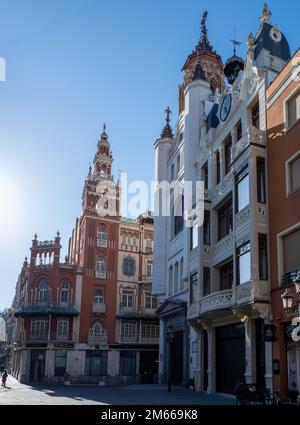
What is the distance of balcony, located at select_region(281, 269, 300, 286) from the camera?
59.2 ft

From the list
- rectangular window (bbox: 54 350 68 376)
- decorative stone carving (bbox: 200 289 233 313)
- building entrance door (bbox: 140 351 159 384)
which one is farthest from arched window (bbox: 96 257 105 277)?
decorative stone carving (bbox: 200 289 233 313)

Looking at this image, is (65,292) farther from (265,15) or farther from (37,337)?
(265,15)

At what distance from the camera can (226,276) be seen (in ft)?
84.7

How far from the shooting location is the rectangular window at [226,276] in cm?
2500

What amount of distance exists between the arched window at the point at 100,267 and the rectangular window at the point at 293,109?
38916mm

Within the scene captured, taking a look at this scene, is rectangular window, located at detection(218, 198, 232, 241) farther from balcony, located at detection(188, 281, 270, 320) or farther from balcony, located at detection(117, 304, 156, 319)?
balcony, located at detection(117, 304, 156, 319)

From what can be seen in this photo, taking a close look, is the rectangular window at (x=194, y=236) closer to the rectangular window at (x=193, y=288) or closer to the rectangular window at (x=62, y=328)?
the rectangular window at (x=193, y=288)

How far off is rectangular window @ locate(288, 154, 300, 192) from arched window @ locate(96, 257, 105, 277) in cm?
3875

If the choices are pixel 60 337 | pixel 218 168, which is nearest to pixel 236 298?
pixel 218 168

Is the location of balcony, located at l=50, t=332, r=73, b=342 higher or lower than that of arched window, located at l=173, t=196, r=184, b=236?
lower

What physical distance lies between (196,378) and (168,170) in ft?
62.5

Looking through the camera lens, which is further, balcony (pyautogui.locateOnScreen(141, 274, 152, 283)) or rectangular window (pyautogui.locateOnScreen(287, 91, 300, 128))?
balcony (pyautogui.locateOnScreen(141, 274, 152, 283))

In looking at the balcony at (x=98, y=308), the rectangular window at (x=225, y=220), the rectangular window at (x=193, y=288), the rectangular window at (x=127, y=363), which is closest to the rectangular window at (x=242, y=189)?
the rectangular window at (x=225, y=220)
